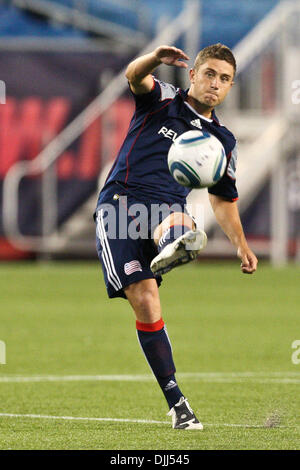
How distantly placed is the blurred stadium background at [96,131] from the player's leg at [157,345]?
1477 cm

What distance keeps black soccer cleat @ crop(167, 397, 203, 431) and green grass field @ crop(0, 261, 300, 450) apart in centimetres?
9

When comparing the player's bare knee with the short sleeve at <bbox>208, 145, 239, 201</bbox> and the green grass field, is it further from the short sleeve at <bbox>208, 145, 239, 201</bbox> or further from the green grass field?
the short sleeve at <bbox>208, 145, 239, 201</bbox>

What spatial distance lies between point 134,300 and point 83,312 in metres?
7.71

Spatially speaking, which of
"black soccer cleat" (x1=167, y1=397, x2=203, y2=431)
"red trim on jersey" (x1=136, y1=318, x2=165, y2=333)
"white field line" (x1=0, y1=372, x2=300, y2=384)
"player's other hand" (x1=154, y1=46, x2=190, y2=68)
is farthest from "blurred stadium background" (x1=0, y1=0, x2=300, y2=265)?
"player's other hand" (x1=154, y1=46, x2=190, y2=68)

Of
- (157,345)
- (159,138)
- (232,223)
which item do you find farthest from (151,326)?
(159,138)

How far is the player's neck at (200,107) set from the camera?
264 inches

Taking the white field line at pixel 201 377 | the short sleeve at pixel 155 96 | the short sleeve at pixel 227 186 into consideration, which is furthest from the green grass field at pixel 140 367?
the short sleeve at pixel 155 96

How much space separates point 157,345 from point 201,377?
8.05 ft

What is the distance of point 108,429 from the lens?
6.43 metres

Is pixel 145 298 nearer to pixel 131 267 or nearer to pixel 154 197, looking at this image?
pixel 131 267

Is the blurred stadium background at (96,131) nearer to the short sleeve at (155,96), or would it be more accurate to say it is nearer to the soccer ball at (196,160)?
the short sleeve at (155,96)

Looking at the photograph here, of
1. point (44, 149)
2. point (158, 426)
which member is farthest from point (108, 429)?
point (44, 149)
